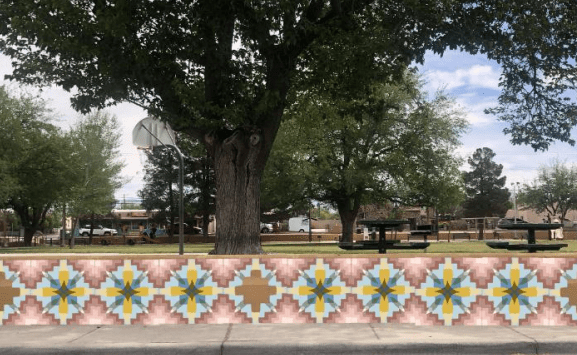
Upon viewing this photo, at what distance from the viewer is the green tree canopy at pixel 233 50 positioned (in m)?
16.3

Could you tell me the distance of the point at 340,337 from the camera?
7363 millimetres

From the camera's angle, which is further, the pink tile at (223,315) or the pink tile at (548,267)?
the pink tile at (223,315)

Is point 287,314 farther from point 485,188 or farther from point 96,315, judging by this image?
point 485,188

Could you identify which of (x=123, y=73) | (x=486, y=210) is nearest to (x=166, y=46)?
(x=123, y=73)

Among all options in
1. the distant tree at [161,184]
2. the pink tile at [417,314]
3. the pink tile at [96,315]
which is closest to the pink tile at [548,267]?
the pink tile at [417,314]

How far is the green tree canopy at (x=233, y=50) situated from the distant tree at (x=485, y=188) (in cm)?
8904

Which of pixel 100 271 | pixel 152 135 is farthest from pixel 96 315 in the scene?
pixel 152 135

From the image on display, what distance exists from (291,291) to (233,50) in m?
11.1

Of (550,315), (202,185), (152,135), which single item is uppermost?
(202,185)

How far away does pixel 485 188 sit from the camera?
364 ft

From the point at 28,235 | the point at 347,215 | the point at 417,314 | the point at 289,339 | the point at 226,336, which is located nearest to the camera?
the point at 289,339

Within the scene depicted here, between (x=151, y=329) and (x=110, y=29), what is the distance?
9522mm

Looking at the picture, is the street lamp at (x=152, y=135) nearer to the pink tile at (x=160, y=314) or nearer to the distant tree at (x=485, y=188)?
the pink tile at (x=160, y=314)

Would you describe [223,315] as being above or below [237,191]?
below
